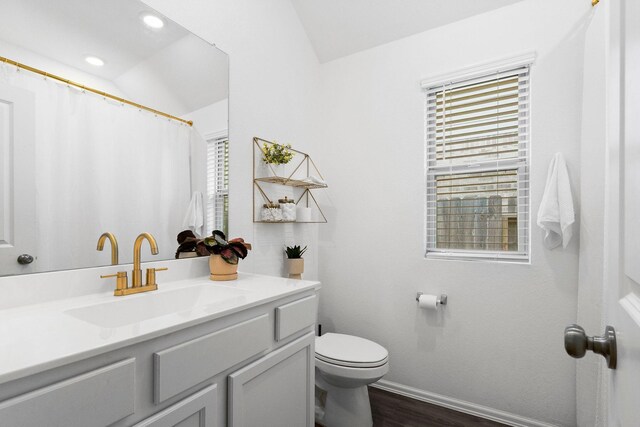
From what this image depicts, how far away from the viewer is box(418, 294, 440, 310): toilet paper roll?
196 cm

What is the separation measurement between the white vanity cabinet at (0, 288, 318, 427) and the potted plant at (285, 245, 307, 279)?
0.70 m

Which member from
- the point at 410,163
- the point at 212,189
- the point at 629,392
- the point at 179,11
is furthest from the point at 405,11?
the point at 629,392

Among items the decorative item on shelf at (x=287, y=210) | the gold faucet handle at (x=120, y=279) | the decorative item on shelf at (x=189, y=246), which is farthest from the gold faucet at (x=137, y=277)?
the decorative item on shelf at (x=287, y=210)

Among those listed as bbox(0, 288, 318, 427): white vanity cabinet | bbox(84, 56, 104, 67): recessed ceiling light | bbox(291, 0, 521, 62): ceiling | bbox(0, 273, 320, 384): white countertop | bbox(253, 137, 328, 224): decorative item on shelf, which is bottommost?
bbox(0, 288, 318, 427): white vanity cabinet

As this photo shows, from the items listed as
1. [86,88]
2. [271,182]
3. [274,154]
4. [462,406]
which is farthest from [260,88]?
[462,406]

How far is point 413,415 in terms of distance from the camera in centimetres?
192

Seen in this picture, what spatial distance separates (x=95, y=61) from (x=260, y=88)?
0.91 m

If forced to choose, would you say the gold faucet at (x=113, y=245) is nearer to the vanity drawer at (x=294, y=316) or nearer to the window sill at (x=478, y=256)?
the vanity drawer at (x=294, y=316)

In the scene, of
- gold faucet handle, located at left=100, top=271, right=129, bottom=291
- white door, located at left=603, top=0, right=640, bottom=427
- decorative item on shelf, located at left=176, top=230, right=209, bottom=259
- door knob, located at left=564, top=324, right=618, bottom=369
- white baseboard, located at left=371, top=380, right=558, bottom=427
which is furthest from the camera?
white baseboard, located at left=371, top=380, right=558, bottom=427

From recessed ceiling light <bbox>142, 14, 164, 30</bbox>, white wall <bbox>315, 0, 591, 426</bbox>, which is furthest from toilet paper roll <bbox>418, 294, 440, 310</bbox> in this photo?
recessed ceiling light <bbox>142, 14, 164, 30</bbox>

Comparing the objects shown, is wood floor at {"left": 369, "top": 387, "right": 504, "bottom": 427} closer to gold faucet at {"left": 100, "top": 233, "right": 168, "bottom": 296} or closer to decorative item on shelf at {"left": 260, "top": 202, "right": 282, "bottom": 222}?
decorative item on shelf at {"left": 260, "top": 202, "right": 282, "bottom": 222}

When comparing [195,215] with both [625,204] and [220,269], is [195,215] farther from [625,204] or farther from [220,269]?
[625,204]

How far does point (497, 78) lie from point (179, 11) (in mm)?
1777

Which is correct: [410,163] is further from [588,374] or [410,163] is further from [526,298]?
[588,374]
